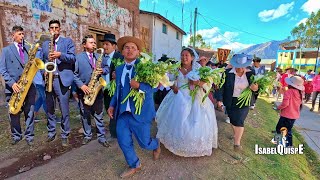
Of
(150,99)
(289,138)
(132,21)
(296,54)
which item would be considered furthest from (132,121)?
(296,54)

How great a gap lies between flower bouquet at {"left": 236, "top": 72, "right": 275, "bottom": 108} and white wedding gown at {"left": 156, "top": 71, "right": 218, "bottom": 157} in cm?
64

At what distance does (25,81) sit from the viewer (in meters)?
3.81

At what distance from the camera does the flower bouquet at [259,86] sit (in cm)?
393

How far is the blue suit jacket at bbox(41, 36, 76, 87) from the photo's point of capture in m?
3.81

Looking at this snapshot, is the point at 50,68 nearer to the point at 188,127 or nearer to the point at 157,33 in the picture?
the point at 188,127

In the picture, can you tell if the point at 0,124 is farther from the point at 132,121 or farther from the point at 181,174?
the point at 181,174

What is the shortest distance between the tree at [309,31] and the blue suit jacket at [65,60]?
55.1 m

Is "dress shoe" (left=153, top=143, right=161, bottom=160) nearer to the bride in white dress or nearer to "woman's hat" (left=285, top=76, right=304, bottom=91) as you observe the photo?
the bride in white dress

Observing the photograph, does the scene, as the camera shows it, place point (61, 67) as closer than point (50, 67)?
No

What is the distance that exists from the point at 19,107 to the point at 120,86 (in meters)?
2.16

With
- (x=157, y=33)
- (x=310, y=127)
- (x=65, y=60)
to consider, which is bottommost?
(x=310, y=127)

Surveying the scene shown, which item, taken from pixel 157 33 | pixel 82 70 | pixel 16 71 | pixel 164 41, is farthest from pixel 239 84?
pixel 164 41

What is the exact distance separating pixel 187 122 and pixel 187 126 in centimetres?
7

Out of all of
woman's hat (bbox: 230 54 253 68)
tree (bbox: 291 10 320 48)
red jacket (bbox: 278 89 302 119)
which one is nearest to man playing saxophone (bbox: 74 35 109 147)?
woman's hat (bbox: 230 54 253 68)
